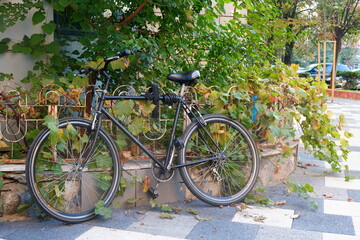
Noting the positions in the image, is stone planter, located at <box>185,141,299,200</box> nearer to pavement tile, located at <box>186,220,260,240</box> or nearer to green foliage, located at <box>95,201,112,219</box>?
pavement tile, located at <box>186,220,260,240</box>

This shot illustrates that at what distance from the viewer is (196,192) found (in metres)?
4.03

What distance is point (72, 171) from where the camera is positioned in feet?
12.2

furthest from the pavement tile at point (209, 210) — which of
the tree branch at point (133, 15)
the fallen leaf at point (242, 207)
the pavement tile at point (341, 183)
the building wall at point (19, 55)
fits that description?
the building wall at point (19, 55)

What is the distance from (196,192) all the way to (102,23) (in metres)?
1.96

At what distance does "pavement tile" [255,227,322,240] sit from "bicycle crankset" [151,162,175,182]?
90 centimetres

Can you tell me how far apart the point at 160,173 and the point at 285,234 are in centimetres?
112

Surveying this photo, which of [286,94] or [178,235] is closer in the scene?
[178,235]

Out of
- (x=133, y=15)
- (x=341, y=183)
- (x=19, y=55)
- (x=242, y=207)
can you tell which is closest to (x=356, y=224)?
(x=242, y=207)

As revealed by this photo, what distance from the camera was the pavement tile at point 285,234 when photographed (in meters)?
3.43

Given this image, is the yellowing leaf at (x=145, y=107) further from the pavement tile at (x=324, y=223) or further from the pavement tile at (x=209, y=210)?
the pavement tile at (x=324, y=223)

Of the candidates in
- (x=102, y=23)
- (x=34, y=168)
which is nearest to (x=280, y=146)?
(x=102, y=23)

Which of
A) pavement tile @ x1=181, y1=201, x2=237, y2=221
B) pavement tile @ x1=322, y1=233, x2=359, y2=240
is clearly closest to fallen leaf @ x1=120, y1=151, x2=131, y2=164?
pavement tile @ x1=181, y1=201, x2=237, y2=221

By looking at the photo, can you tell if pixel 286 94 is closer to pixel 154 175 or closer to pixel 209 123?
pixel 209 123

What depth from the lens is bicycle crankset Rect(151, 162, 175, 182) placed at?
4039 mm
